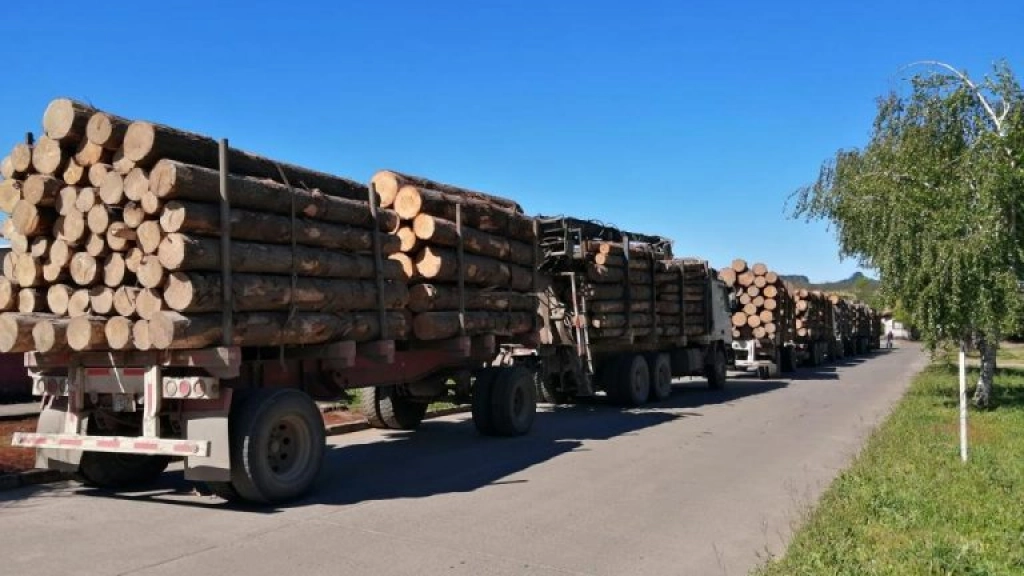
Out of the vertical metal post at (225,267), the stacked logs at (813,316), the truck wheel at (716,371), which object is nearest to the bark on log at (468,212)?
the vertical metal post at (225,267)

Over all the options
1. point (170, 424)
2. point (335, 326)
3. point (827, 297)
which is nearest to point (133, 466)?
point (170, 424)

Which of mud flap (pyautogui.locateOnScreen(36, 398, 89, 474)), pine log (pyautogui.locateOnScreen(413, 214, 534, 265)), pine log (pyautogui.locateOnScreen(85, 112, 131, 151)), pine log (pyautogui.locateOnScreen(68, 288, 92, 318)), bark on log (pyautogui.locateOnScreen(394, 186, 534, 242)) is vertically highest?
pine log (pyautogui.locateOnScreen(85, 112, 131, 151))

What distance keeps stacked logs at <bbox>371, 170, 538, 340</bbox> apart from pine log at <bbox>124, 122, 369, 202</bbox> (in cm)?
129

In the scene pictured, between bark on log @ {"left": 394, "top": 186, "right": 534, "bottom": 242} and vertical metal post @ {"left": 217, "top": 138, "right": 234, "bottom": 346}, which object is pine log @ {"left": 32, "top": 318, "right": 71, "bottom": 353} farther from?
bark on log @ {"left": 394, "top": 186, "right": 534, "bottom": 242}

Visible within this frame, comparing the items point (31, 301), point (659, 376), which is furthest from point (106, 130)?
point (659, 376)

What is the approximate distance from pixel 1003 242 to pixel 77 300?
1219cm

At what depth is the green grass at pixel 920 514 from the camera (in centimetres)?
550

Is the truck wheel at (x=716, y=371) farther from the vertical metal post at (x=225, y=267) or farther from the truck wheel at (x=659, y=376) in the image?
the vertical metal post at (x=225, y=267)

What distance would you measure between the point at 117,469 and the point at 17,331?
5.72 ft

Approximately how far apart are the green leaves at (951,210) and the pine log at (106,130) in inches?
425

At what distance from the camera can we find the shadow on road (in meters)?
8.30

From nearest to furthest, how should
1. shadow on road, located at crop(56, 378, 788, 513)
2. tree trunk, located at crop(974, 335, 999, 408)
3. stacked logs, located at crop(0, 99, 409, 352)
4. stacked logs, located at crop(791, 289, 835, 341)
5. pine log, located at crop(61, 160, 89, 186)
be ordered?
stacked logs, located at crop(0, 99, 409, 352)
pine log, located at crop(61, 160, 89, 186)
shadow on road, located at crop(56, 378, 788, 513)
tree trunk, located at crop(974, 335, 999, 408)
stacked logs, located at crop(791, 289, 835, 341)

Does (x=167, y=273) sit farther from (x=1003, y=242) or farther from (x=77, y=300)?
(x=1003, y=242)

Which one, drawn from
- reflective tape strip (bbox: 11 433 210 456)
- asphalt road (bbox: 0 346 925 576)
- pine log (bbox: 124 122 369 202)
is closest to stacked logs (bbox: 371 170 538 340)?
pine log (bbox: 124 122 369 202)
